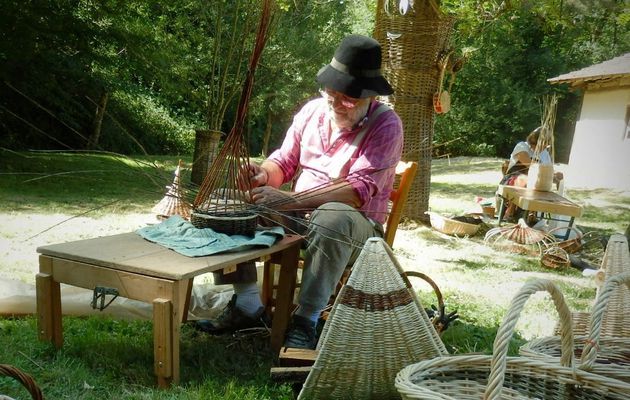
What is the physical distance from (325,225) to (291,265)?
11.1 inches

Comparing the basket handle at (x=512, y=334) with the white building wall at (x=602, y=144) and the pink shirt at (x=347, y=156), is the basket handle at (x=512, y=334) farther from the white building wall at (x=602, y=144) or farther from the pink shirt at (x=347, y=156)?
the white building wall at (x=602, y=144)

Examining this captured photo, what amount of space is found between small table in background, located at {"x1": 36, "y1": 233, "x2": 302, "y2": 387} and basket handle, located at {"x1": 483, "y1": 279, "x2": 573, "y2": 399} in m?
1.03

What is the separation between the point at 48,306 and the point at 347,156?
4.57 ft

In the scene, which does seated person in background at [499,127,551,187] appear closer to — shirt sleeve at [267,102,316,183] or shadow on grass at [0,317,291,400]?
shirt sleeve at [267,102,316,183]

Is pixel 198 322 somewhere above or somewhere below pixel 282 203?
below

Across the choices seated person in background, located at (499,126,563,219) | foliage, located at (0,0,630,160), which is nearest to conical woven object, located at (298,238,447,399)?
foliage, located at (0,0,630,160)

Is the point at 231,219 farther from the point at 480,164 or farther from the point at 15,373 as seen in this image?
the point at 480,164

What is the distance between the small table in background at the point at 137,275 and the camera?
1966mm

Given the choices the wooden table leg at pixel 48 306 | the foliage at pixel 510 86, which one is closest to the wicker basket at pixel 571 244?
the wooden table leg at pixel 48 306

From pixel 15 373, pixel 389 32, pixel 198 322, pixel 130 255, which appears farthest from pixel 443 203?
pixel 15 373

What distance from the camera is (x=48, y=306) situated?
2246mm

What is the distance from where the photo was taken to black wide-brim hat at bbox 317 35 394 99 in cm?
262

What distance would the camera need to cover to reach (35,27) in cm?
746

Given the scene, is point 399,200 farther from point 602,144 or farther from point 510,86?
point 510,86
